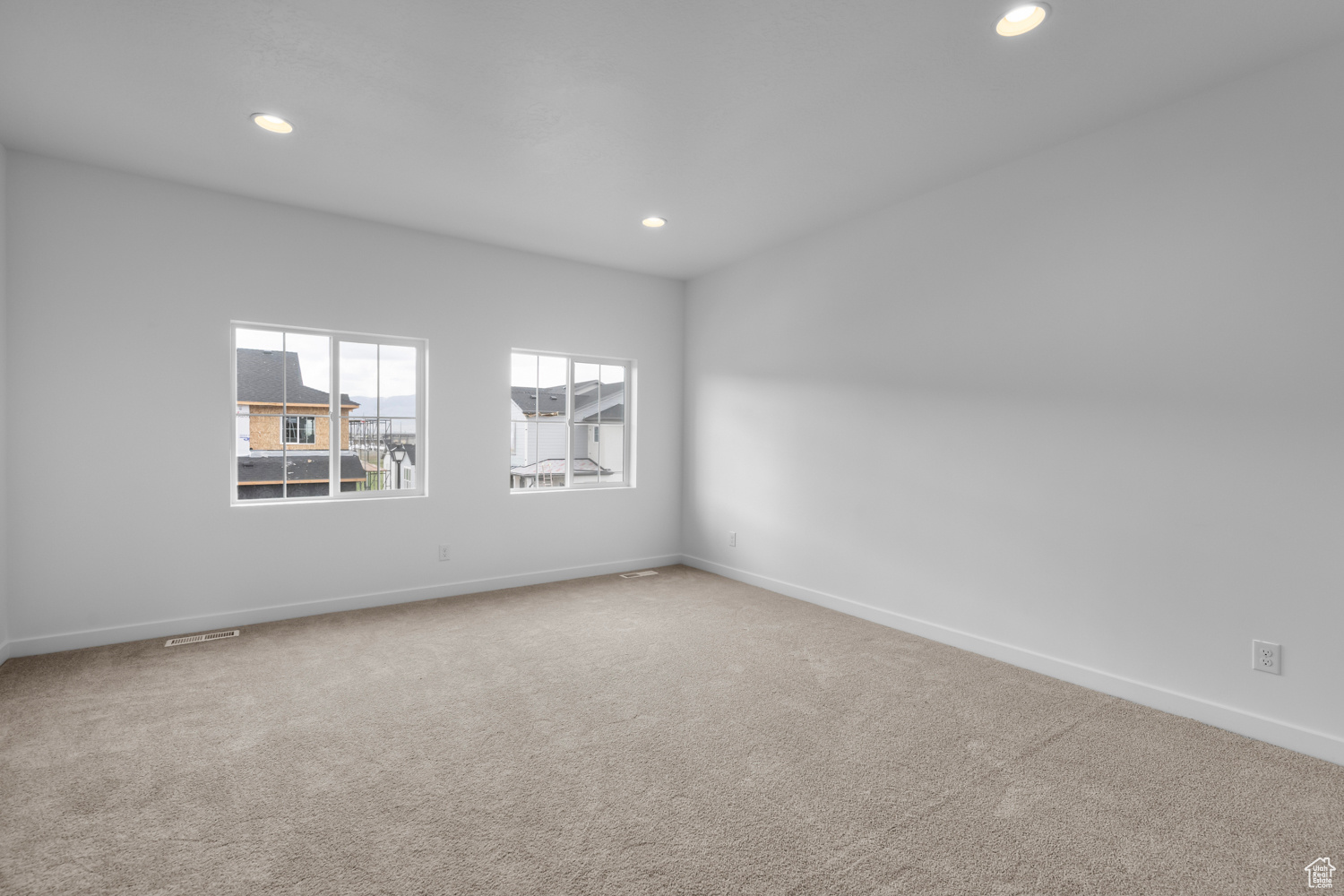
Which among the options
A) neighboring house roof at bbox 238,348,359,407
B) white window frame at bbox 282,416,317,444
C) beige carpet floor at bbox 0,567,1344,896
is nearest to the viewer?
beige carpet floor at bbox 0,567,1344,896

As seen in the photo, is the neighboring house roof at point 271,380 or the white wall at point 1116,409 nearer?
the white wall at point 1116,409

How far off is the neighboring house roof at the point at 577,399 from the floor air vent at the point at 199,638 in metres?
2.38

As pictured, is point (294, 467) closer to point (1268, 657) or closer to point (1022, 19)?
point (1022, 19)

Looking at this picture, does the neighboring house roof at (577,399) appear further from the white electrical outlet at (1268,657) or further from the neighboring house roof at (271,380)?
the white electrical outlet at (1268,657)

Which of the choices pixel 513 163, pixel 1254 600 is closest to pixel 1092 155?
pixel 1254 600

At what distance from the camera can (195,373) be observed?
146 inches

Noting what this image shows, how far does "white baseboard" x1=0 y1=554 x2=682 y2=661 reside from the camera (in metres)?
3.39

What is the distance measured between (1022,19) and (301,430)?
175 inches

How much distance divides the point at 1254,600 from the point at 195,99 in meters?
5.01

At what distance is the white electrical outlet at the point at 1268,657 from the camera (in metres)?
2.47

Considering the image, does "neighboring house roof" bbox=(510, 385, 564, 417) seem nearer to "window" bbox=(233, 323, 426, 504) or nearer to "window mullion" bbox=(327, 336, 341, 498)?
"window" bbox=(233, 323, 426, 504)

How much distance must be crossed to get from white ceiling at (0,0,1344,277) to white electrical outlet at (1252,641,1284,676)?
91.7 inches

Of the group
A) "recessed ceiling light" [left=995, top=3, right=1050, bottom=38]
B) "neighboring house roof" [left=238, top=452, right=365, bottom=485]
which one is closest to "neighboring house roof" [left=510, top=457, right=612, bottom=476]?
"neighboring house roof" [left=238, top=452, right=365, bottom=485]

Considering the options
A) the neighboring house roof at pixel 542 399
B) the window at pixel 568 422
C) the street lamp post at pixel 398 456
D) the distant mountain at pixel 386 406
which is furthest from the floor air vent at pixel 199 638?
the neighboring house roof at pixel 542 399
